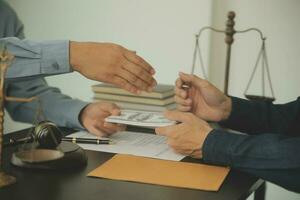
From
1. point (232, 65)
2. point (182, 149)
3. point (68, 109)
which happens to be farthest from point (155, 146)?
Result: point (232, 65)

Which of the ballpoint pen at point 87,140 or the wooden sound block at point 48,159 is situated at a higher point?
the wooden sound block at point 48,159

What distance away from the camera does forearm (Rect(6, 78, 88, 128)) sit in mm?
1358

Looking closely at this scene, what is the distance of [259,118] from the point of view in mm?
1385

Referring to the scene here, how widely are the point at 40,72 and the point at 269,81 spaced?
1237mm

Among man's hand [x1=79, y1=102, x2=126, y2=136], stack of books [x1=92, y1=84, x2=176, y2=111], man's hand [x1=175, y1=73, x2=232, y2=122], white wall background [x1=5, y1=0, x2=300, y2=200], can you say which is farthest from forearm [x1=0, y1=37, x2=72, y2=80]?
white wall background [x1=5, y1=0, x2=300, y2=200]

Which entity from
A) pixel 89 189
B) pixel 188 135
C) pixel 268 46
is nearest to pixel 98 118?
pixel 188 135

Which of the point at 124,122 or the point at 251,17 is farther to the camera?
the point at 251,17

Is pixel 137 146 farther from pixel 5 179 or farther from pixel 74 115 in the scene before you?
pixel 5 179

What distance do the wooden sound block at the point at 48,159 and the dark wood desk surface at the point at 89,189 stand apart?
0.01 metres

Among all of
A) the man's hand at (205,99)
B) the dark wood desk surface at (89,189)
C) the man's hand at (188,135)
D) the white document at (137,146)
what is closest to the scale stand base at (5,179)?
the dark wood desk surface at (89,189)

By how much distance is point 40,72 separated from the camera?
1.11m

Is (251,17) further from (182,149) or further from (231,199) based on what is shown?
(231,199)

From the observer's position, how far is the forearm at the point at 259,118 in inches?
54.3

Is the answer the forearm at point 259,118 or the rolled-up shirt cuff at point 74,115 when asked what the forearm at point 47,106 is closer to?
the rolled-up shirt cuff at point 74,115
